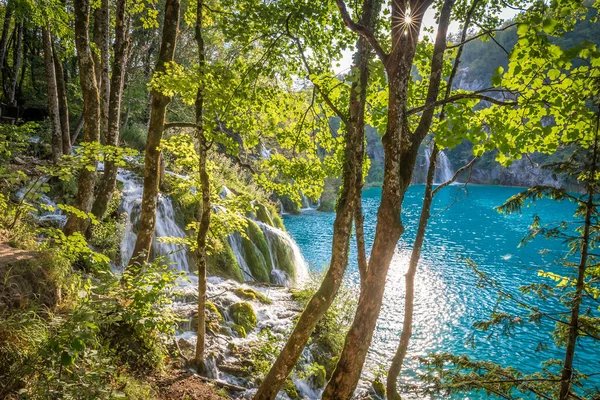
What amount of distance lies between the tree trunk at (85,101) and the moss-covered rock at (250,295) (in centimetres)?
429

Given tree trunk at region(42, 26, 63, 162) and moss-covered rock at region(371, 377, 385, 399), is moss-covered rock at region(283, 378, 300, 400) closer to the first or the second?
moss-covered rock at region(371, 377, 385, 399)

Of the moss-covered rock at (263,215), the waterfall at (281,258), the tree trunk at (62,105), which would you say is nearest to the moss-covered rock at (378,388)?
the waterfall at (281,258)

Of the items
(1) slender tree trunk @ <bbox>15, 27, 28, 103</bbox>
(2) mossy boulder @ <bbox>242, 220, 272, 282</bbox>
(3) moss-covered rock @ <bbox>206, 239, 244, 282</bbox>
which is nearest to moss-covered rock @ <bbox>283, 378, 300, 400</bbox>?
(3) moss-covered rock @ <bbox>206, 239, 244, 282</bbox>

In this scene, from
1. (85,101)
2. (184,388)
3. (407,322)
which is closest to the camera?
(184,388)

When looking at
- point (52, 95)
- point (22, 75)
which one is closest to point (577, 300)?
point (52, 95)

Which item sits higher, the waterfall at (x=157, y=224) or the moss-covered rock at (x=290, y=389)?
the waterfall at (x=157, y=224)

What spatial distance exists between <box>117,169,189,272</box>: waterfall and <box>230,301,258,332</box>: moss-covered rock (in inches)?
85.6

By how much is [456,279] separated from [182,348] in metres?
14.7

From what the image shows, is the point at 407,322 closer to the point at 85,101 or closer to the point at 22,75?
the point at 85,101

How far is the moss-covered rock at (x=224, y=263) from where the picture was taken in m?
10.6

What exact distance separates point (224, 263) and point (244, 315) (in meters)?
3.03

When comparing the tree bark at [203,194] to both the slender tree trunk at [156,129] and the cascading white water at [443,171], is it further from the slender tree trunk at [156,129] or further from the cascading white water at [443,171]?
the cascading white water at [443,171]

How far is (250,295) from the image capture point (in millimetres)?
9477

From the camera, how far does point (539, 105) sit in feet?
11.4
